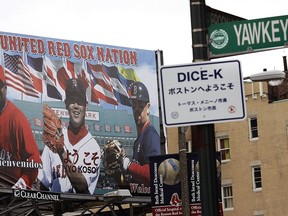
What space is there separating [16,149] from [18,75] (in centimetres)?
311

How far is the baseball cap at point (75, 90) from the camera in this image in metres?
50.0

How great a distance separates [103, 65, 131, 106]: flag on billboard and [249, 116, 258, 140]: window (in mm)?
15121

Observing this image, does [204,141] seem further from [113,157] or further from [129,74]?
[129,74]

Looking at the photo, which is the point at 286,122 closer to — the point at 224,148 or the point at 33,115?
the point at 224,148

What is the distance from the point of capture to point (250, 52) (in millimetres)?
11438

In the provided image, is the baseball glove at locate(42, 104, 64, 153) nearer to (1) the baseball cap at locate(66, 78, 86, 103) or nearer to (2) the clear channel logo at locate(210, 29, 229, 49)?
(1) the baseball cap at locate(66, 78, 86, 103)

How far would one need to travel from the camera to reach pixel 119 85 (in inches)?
2056

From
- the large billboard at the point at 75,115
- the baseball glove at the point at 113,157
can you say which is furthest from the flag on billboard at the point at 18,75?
the baseball glove at the point at 113,157

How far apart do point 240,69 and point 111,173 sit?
38.6m

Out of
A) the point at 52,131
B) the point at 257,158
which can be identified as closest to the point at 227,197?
the point at 257,158

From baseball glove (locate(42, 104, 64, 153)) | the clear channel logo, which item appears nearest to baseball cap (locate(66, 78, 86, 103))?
baseball glove (locate(42, 104, 64, 153))

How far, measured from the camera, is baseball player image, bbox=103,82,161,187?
49972mm

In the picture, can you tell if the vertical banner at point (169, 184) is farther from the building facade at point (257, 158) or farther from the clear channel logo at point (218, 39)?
the clear channel logo at point (218, 39)

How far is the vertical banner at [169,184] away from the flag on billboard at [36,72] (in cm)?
669
